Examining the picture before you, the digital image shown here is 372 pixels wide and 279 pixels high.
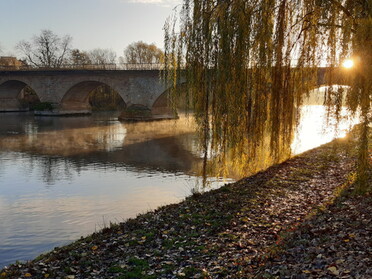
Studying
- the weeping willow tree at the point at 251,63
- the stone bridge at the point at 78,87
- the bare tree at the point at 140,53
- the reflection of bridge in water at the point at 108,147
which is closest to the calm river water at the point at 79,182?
the reflection of bridge in water at the point at 108,147

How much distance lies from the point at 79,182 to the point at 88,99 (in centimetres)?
4233

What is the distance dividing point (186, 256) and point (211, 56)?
16.9 ft

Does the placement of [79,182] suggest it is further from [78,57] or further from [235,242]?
[78,57]

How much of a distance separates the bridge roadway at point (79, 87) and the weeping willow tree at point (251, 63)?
2911 centimetres

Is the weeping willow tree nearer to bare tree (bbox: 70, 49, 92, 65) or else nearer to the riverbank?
the riverbank

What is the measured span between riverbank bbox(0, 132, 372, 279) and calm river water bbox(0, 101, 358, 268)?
1412 millimetres

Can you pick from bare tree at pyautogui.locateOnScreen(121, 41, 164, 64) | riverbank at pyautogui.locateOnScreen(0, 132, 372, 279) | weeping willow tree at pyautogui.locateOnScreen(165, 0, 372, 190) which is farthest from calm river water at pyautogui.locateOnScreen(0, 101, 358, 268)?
bare tree at pyautogui.locateOnScreen(121, 41, 164, 64)

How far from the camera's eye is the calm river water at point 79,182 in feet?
27.8

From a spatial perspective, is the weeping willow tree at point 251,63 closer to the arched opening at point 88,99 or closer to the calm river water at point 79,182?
the calm river water at point 79,182

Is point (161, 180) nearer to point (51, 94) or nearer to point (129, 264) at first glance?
point (129, 264)

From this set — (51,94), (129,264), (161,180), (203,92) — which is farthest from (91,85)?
(129,264)

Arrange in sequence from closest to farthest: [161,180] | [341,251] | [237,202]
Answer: [341,251], [237,202], [161,180]

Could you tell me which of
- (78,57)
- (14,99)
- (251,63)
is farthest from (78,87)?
(251,63)

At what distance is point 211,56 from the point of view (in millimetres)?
9125
